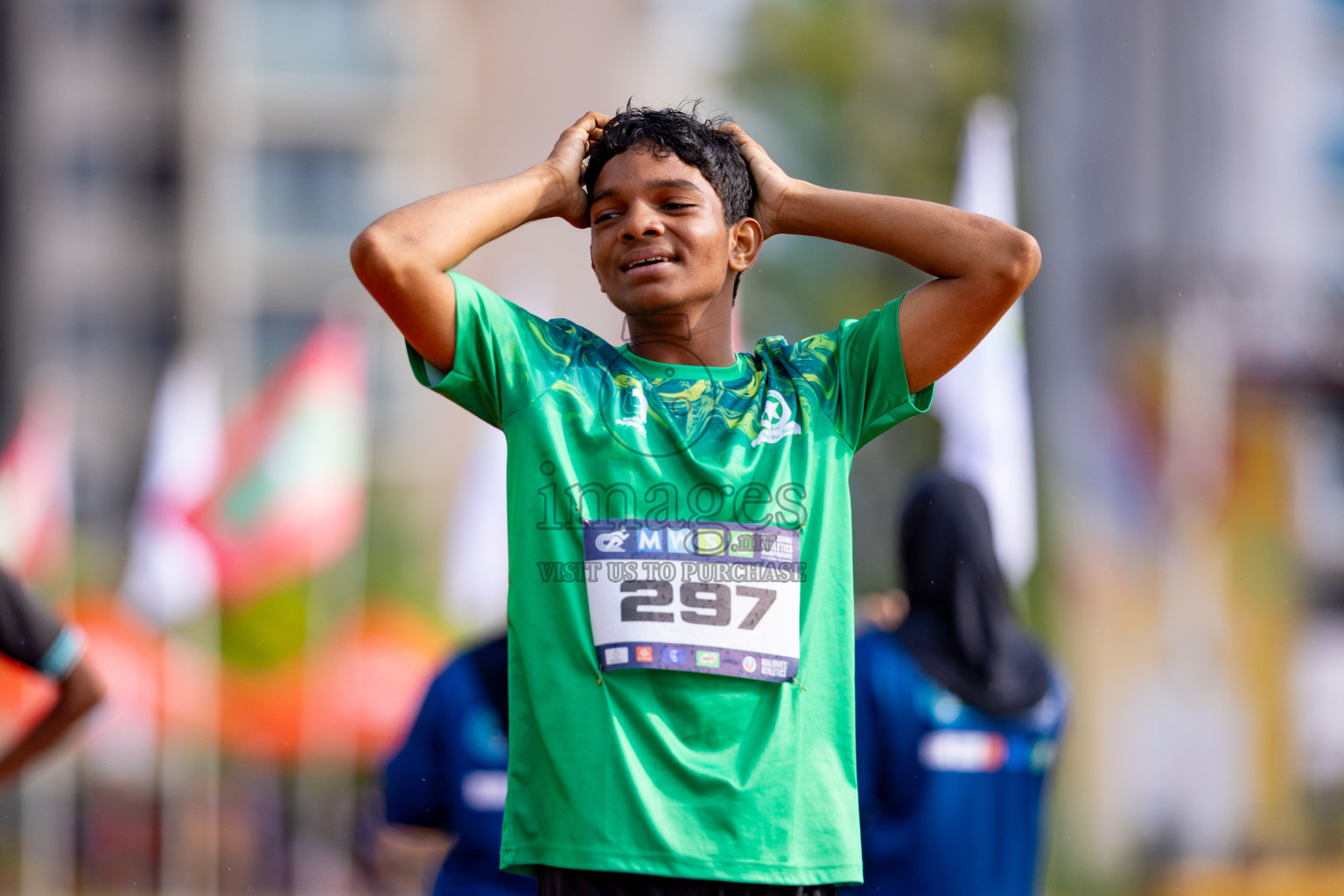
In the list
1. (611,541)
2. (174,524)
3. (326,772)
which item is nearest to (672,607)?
(611,541)

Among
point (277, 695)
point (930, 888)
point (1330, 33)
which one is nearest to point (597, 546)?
point (930, 888)

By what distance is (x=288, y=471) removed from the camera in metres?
13.6

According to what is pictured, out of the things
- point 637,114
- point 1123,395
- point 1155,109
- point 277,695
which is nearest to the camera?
point 637,114

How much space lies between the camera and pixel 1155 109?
Answer: 69.4 ft

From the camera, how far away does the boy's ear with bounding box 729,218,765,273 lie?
2.81 m

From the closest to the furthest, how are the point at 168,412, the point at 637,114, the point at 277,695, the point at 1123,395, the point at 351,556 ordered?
the point at 637,114 < the point at 168,412 < the point at 1123,395 < the point at 351,556 < the point at 277,695

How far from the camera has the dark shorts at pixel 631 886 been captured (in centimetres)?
237

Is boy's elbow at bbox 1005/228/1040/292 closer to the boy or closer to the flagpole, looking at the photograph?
the boy

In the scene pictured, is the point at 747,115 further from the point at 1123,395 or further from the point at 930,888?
the point at 930,888

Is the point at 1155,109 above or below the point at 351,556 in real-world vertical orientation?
above

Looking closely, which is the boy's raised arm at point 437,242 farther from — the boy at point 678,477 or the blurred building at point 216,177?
the blurred building at point 216,177

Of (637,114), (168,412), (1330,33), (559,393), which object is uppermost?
(1330,33)

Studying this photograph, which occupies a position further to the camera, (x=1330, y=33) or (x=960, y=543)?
(x=1330, y=33)

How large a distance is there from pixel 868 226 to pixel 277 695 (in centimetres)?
2946
